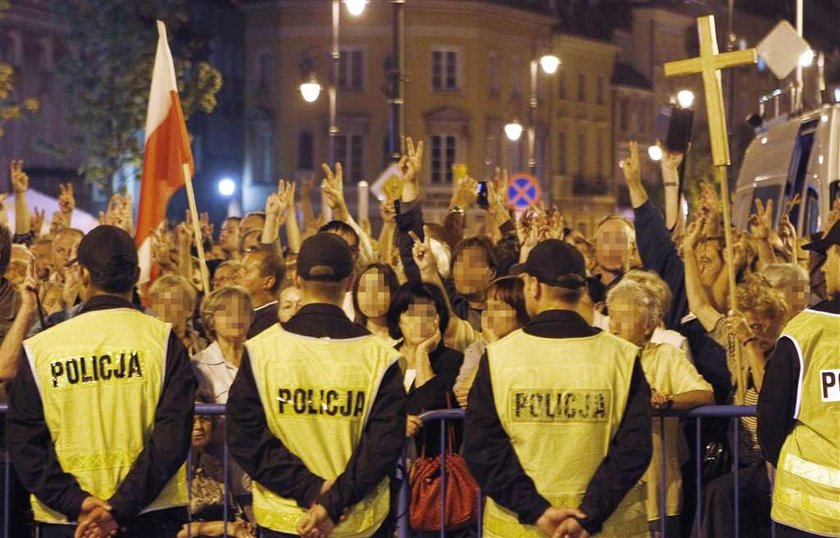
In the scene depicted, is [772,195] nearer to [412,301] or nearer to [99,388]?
[412,301]

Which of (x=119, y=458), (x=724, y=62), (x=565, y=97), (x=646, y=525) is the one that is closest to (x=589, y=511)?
(x=646, y=525)

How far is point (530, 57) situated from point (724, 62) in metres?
62.8

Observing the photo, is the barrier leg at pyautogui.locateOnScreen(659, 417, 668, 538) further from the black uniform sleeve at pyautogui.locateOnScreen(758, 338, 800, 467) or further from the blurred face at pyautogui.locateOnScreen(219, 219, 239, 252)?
the blurred face at pyautogui.locateOnScreen(219, 219, 239, 252)

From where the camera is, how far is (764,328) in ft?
27.7

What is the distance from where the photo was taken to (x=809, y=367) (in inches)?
257

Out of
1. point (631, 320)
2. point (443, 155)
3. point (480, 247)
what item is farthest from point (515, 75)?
point (631, 320)

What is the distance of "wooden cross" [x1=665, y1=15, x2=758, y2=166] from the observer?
30.0 ft

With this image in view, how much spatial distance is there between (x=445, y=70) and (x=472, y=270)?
2305 inches


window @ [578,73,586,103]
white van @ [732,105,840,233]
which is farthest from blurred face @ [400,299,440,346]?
window @ [578,73,586,103]

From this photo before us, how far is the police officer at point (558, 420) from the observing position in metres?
6.53

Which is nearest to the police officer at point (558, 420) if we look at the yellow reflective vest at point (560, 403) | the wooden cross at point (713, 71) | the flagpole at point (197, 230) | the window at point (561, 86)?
the yellow reflective vest at point (560, 403)

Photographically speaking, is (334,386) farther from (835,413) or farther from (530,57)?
(530,57)

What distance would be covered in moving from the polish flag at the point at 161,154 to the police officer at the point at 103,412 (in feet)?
16.3

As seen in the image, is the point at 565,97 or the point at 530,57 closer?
the point at 530,57
